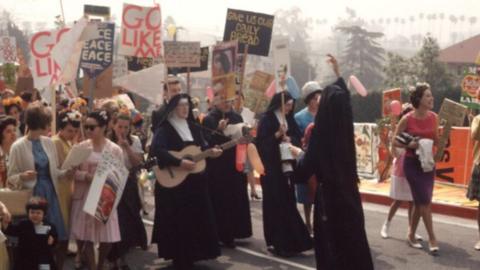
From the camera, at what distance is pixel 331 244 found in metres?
5.79

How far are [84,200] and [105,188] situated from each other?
46 cm

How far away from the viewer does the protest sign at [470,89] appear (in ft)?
45.1

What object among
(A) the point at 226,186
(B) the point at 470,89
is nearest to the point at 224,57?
(A) the point at 226,186

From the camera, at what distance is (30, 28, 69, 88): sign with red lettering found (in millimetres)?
7730

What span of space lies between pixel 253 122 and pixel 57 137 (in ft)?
11.4

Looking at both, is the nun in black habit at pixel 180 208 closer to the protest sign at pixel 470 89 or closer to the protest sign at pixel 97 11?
the protest sign at pixel 97 11

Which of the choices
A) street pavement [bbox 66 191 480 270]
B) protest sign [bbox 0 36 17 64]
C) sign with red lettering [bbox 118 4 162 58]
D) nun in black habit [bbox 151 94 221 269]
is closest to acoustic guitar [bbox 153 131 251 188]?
nun in black habit [bbox 151 94 221 269]

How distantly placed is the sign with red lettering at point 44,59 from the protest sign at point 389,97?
316 inches

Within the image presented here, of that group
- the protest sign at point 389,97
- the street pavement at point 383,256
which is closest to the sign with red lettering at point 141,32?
the street pavement at point 383,256

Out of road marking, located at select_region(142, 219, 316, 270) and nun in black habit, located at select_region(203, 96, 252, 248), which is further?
nun in black habit, located at select_region(203, 96, 252, 248)

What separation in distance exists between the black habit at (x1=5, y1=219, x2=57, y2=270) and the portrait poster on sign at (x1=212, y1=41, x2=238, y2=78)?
3507 millimetres

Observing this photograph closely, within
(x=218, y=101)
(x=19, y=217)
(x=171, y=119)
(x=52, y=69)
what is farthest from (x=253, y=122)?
(x=19, y=217)

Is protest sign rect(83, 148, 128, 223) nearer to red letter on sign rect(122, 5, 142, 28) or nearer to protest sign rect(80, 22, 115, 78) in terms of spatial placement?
red letter on sign rect(122, 5, 142, 28)

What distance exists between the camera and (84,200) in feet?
23.0
